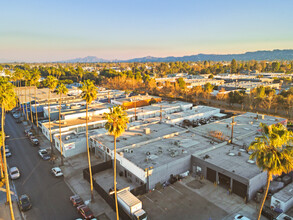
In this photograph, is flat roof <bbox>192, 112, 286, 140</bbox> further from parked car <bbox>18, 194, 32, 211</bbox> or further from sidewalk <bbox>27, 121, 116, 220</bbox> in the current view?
parked car <bbox>18, 194, 32, 211</bbox>

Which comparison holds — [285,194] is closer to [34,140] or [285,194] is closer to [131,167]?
[131,167]

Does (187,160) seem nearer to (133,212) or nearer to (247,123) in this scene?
(133,212)

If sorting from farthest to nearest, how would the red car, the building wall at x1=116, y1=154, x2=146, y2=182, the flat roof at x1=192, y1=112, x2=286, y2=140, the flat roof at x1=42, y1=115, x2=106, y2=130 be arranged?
the flat roof at x1=42, y1=115, x2=106, y2=130, the flat roof at x1=192, y1=112, x2=286, y2=140, the building wall at x1=116, y1=154, x2=146, y2=182, the red car

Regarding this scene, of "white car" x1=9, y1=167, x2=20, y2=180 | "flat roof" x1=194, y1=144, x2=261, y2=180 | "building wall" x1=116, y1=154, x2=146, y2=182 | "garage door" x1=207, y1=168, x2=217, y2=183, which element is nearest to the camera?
"flat roof" x1=194, y1=144, x2=261, y2=180

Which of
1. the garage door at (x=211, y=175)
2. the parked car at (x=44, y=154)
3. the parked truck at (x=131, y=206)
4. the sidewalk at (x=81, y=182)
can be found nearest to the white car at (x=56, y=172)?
the sidewalk at (x=81, y=182)

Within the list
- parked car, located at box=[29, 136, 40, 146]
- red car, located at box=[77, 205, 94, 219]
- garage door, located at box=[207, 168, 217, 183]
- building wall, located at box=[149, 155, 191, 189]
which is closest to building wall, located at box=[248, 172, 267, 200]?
garage door, located at box=[207, 168, 217, 183]

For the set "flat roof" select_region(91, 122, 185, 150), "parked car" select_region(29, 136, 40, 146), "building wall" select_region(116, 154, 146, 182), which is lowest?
"parked car" select_region(29, 136, 40, 146)

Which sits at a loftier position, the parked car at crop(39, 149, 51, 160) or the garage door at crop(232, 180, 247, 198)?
the garage door at crop(232, 180, 247, 198)

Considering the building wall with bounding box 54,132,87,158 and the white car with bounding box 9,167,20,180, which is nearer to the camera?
the white car with bounding box 9,167,20,180
